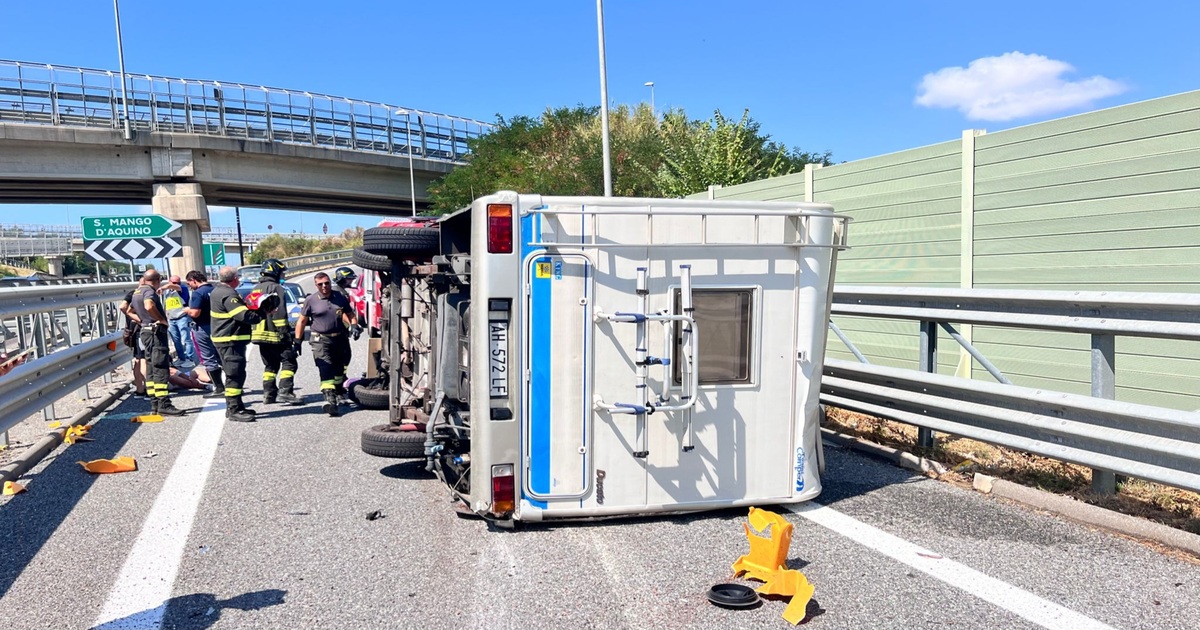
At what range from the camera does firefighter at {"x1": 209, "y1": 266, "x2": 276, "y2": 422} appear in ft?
28.9

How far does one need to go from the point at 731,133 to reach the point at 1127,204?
11.7 metres

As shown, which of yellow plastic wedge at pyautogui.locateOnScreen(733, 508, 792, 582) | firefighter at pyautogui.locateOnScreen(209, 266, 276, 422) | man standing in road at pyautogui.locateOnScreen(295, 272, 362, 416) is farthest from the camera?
man standing in road at pyautogui.locateOnScreen(295, 272, 362, 416)

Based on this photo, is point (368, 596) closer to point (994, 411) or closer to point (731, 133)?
point (994, 411)

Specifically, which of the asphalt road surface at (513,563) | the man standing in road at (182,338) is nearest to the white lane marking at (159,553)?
the asphalt road surface at (513,563)

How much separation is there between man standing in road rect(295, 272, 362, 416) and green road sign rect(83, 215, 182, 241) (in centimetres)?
783

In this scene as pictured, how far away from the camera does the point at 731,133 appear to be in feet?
60.0

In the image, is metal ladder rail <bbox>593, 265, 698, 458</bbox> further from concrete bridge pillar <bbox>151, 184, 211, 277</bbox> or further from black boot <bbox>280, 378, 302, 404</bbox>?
concrete bridge pillar <bbox>151, 184, 211, 277</bbox>

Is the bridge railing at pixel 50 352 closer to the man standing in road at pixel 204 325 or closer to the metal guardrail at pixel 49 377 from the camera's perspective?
the metal guardrail at pixel 49 377

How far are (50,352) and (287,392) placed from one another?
2517 millimetres

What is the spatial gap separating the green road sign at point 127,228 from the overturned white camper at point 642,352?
13.3 meters

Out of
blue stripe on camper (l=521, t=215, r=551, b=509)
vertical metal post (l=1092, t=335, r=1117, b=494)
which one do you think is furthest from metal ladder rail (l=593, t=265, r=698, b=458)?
vertical metal post (l=1092, t=335, r=1117, b=494)

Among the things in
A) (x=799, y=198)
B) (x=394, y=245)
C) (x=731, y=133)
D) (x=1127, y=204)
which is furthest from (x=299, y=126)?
(x=1127, y=204)

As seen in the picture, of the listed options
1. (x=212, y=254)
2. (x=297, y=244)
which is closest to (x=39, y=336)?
(x=212, y=254)

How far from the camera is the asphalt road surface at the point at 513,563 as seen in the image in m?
3.62
